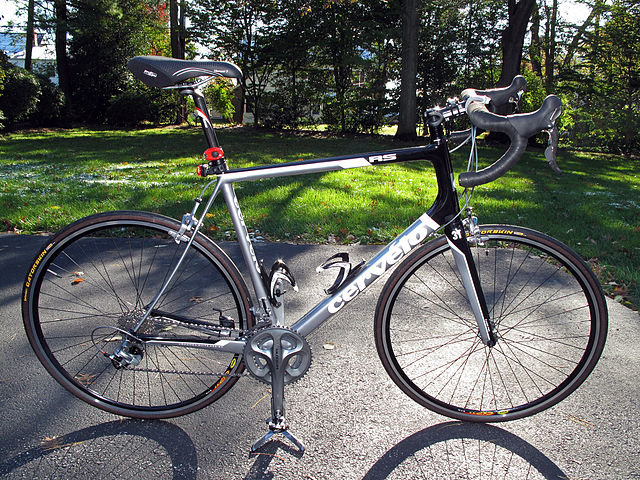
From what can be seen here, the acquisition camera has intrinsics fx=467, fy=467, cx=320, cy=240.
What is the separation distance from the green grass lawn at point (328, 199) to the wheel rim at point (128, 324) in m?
1.28

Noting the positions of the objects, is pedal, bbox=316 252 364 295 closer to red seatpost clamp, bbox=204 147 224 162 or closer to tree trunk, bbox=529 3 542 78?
red seatpost clamp, bbox=204 147 224 162

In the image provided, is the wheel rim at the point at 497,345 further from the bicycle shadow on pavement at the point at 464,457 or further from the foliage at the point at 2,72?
the foliage at the point at 2,72

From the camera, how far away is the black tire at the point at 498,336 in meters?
2.20

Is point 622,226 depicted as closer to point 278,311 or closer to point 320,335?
point 320,335

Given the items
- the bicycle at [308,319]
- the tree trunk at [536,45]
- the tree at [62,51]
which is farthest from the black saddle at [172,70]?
the tree at [62,51]

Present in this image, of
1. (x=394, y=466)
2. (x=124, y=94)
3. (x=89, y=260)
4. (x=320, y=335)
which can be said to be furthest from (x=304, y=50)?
(x=394, y=466)

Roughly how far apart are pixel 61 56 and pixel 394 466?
79.2 ft

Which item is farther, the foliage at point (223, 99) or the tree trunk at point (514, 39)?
the foliage at point (223, 99)

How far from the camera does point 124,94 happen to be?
70.6ft

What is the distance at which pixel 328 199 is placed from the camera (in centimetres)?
667

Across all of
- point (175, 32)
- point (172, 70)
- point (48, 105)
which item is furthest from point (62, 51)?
point (172, 70)

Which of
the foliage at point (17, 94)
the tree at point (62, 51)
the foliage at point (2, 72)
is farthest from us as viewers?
the tree at point (62, 51)

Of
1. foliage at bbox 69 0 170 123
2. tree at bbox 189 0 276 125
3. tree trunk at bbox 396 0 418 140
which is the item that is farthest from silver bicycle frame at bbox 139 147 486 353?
foliage at bbox 69 0 170 123

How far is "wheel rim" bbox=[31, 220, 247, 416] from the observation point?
7.57ft
